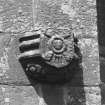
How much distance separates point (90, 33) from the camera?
3053 millimetres

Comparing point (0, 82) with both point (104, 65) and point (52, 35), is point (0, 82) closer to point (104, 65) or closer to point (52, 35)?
point (52, 35)

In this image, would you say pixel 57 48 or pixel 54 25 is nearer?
pixel 57 48


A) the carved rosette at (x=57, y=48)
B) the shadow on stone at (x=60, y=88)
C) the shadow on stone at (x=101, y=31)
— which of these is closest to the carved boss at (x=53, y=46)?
the carved rosette at (x=57, y=48)

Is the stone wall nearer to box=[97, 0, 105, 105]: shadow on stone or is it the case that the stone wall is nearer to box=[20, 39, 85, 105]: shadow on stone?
box=[20, 39, 85, 105]: shadow on stone

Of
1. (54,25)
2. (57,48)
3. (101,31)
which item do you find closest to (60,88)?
(57,48)

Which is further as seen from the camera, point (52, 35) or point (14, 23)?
point (14, 23)

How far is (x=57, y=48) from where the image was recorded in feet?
9.32

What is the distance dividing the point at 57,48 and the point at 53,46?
0.03m

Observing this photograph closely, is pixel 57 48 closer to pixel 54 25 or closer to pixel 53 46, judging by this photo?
pixel 53 46

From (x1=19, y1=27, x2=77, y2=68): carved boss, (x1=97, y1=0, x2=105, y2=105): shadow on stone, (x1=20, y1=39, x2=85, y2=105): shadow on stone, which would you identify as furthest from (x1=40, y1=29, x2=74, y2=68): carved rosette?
(x1=97, y1=0, x2=105, y2=105): shadow on stone

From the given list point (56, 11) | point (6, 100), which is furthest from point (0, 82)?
point (56, 11)

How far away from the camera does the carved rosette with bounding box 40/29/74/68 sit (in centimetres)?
282

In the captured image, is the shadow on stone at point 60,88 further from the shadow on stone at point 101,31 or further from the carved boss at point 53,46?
the shadow on stone at point 101,31

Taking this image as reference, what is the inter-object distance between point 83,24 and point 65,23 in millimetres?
112
